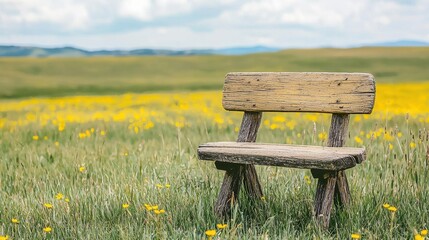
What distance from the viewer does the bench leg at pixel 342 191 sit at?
436cm

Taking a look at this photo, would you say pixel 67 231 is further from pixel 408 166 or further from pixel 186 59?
pixel 186 59

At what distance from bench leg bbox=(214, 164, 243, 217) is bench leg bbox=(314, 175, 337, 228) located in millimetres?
601

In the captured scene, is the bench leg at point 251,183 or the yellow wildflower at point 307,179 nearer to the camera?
the bench leg at point 251,183

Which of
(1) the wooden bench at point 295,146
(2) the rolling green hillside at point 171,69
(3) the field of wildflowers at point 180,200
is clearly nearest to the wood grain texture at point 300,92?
(1) the wooden bench at point 295,146

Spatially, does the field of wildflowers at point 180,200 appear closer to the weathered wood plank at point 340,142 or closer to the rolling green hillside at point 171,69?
the weathered wood plank at point 340,142

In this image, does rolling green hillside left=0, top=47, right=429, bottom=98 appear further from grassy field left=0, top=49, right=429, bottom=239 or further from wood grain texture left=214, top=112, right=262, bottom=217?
wood grain texture left=214, top=112, right=262, bottom=217

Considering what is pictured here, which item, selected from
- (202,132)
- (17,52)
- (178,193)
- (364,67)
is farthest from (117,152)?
(17,52)

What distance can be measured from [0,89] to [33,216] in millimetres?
30340

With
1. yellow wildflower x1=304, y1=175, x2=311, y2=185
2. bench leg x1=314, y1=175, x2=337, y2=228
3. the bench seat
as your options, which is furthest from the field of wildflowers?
the bench seat

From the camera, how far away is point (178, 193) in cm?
458

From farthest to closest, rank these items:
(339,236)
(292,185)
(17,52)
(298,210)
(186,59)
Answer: (17,52) → (186,59) → (292,185) → (298,210) → (339,236)

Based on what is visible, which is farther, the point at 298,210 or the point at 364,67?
the point at 364,67

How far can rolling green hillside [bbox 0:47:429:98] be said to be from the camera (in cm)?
3516

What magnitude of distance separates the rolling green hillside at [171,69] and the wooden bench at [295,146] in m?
28.0
